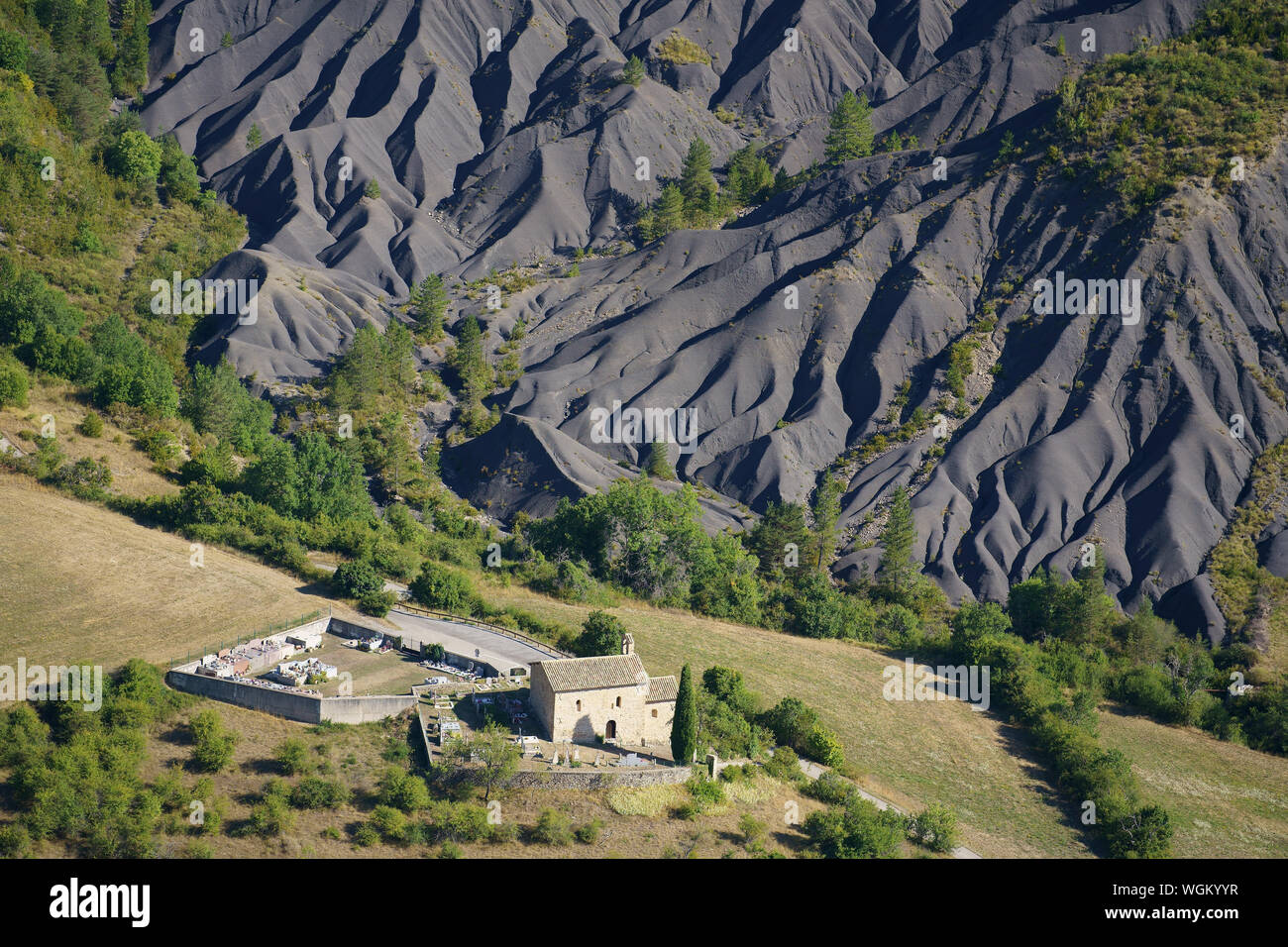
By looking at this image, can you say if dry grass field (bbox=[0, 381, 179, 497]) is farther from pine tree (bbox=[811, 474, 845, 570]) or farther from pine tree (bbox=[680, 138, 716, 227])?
pine tree (bbox=[680, 138, 716, 227])

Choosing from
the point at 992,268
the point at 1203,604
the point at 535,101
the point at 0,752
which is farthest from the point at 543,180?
the point at 0,752

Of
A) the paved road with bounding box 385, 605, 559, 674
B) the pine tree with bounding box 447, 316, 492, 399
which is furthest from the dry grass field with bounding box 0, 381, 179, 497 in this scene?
the pine tree with bounding box 447, 316, 492, 399

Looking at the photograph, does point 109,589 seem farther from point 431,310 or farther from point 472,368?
point 431,310

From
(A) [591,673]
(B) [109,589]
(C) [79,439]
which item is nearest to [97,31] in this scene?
(C) [79,439]

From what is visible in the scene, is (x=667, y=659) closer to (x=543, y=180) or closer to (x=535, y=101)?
(x=543, y=180)

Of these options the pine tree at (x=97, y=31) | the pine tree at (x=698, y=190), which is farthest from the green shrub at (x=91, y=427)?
the pine tree at (x=97, y=31)

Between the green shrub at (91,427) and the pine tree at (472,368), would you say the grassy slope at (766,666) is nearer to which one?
the green shrub at (91,427)
